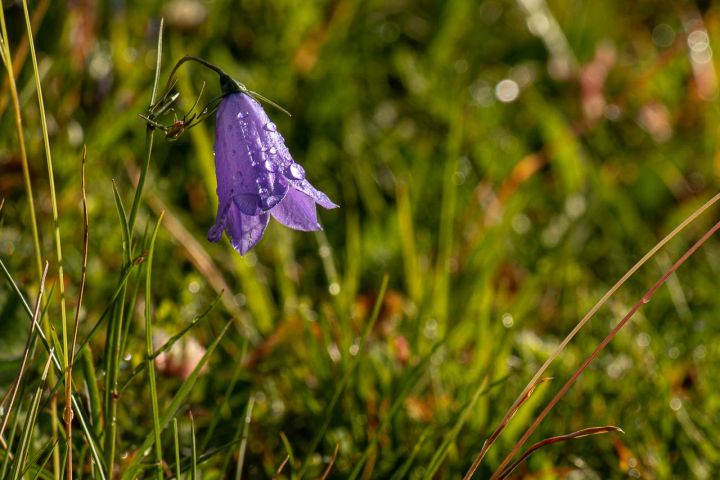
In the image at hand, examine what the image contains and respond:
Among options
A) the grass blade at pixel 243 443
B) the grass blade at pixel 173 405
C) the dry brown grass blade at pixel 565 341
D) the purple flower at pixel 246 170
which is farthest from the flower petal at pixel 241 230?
the dry brown grass blade at pixel 565 341

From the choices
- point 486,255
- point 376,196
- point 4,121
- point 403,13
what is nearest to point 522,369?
point 486,255

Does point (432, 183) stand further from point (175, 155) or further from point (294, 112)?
point (175, 155)

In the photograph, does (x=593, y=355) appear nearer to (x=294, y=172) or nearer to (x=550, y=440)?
(x=550, y=440)

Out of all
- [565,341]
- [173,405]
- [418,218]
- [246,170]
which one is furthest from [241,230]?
[418,218]

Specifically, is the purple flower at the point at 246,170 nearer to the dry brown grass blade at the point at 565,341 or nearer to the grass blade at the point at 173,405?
the grass blade at the point at 173,405

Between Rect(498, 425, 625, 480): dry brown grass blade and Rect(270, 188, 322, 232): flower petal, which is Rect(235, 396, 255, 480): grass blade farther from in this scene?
Rect(498, 425, 625, 480): dry brown grass blade
